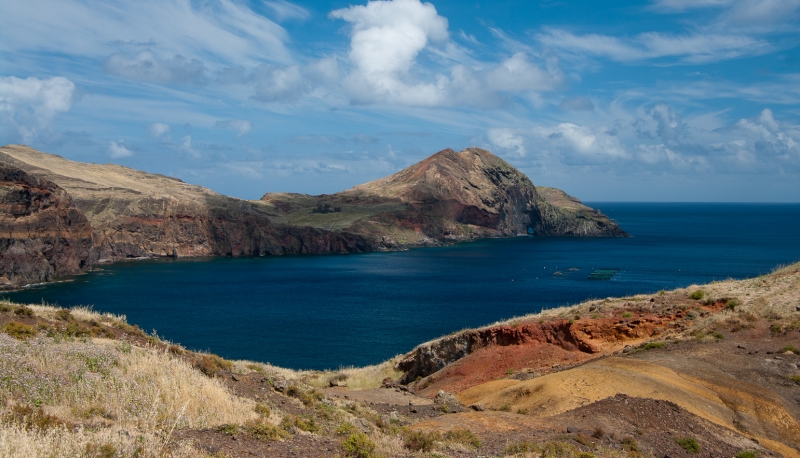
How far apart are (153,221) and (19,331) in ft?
442

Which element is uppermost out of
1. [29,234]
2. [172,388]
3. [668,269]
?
[29,234]

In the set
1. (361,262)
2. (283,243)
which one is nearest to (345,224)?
(283,243)

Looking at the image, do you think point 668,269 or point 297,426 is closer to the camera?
point 297,426

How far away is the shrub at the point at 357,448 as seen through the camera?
33.9 ft

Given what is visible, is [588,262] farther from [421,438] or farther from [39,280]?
[421,438]

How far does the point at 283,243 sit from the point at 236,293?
67.8 m

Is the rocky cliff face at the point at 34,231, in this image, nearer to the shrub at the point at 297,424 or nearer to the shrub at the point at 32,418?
the shrub at the point at 297,424

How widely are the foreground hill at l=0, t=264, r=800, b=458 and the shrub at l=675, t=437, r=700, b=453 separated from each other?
5 cm

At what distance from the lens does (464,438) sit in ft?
43.7

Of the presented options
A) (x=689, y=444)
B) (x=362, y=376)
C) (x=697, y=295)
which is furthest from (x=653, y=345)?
(x=362, y=376)

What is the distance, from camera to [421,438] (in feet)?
40.1

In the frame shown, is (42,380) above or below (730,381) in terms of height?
above

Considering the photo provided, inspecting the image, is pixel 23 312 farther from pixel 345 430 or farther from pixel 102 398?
pixel 345 430

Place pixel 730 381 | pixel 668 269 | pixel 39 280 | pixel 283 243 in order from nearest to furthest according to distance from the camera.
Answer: pixel 730 381, pixel 39 280, pixel 668 269, pixel 283 243
